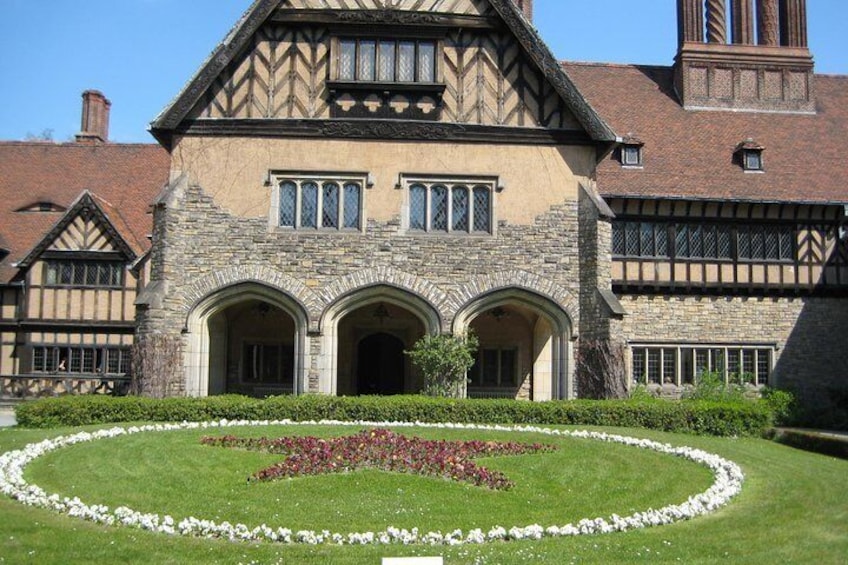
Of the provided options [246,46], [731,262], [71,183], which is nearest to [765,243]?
[731,262]

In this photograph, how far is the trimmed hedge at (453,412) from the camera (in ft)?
55.0

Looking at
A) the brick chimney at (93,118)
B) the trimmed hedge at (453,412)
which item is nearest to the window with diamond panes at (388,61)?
the trimmed hedge at (453,412)

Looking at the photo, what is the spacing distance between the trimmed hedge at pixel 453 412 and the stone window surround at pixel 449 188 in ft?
14.9

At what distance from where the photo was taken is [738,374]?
2330cm

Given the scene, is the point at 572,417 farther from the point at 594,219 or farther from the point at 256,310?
the point at 256,310

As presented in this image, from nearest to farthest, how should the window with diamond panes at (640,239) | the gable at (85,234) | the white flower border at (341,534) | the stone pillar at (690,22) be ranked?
the white flower border at (341,534) < the window with diamond panes at (640,239) < the gable at (85,234) < the stone pillar at (690,22)

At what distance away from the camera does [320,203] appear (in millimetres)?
19969

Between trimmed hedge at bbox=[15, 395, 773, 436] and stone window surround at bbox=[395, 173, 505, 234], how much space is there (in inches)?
179

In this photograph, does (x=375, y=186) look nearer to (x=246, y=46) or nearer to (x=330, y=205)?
(x=330, y=205)

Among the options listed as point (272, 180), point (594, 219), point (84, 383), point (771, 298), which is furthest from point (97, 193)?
point (771, 298)

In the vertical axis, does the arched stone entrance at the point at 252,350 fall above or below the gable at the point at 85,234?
below

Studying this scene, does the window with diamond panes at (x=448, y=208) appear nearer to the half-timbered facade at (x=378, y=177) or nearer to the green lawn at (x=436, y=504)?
the half-timbered facade at (x=378, y=177)

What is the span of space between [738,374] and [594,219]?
23.9 ft

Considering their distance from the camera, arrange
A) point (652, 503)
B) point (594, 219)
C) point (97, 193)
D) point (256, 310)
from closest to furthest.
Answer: point (652, 503) < point (594, 219) < point (256, 310) < point (97, 193)
